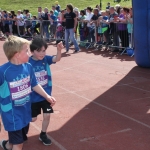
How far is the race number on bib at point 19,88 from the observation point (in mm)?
3428

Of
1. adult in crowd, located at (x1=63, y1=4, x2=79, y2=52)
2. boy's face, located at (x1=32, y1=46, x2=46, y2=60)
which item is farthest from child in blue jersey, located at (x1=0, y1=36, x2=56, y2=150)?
adult in crowd, located at (x1=63, y1=4, x2=79, y2=52)

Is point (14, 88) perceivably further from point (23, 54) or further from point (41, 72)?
point (41, 72)

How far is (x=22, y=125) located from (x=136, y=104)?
3.23m

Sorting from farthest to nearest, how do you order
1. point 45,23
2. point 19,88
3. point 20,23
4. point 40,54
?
point 20,23 → point 45,23 → point 40,54 → point 19,88

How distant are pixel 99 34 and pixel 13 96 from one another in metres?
10.3

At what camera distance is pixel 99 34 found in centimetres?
1341

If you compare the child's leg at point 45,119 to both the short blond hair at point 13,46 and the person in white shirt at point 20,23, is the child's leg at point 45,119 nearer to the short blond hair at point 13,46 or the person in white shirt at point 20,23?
the short blond hair at point 13,46

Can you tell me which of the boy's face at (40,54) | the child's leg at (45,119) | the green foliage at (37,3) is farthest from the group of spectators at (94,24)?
the green foliage at (37,3)

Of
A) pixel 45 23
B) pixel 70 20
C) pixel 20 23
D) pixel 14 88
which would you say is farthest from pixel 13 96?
pixel 20 23

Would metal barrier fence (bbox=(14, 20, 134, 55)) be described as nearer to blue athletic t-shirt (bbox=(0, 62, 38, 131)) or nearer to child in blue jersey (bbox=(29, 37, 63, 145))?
Result: child in blue jersey (bbox=(29, 37, 63, 145))

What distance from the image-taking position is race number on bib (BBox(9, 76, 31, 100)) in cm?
343

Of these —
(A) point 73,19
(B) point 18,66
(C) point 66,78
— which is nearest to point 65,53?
(A) point 73,19

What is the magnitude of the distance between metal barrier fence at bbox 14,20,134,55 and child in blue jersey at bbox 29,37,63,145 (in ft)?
25.0

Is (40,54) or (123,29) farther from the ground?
(40,54)
